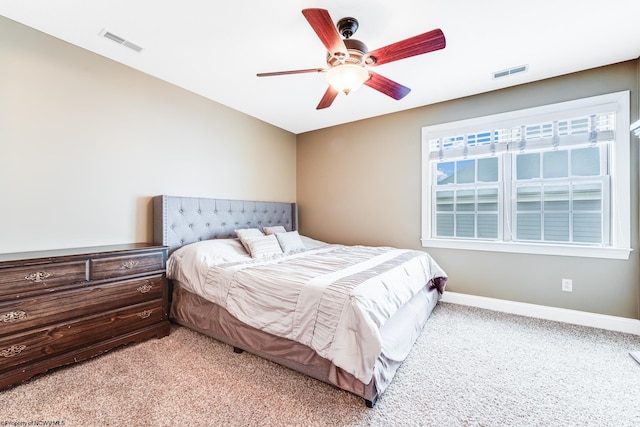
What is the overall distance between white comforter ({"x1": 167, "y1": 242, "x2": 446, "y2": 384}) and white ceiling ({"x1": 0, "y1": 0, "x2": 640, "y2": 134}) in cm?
185

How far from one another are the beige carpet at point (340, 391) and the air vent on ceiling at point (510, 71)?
2.57 metres

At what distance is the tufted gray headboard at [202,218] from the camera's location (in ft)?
9.27

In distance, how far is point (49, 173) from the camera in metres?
2.23

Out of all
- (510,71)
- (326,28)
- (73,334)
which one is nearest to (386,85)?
(326,28)

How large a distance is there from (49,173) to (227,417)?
7.60 ft

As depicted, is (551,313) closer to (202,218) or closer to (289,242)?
(289,242)

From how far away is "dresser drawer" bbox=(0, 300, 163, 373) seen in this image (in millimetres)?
1757

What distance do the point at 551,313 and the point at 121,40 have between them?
4.83 meters

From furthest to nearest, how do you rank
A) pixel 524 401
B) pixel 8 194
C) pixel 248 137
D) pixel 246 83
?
pixel 248 137
pixel 246 83
pixel 8 194
pixel 524 401

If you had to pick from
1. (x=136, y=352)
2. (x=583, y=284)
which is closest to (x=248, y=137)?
(x=136, y=352)

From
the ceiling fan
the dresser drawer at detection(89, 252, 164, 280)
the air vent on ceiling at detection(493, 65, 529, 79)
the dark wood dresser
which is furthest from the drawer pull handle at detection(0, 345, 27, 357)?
the air vent on ceiling at detection(493, 65, 529, 79)

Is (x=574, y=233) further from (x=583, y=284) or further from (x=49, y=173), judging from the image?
(x=49, y=173)

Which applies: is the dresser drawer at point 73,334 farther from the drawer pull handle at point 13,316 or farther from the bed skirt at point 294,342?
the bed skirt at point 294,342

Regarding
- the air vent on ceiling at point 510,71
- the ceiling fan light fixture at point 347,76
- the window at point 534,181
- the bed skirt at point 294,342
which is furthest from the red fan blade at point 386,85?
the bed skirt at point 294,342
